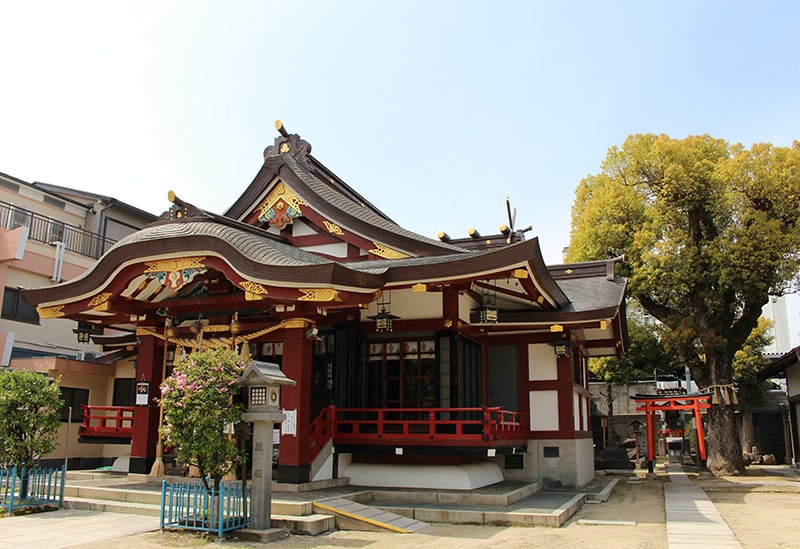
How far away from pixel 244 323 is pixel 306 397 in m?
2.56

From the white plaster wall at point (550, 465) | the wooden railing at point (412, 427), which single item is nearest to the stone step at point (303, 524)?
the wooden railing at point (412, 427)

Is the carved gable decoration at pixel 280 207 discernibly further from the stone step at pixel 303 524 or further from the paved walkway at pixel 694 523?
the paved walkway at pixel 694 523

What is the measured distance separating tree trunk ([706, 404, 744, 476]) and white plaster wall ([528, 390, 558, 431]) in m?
11.4

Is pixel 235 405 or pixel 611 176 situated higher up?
pixel 611 176

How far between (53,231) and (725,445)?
26.2m

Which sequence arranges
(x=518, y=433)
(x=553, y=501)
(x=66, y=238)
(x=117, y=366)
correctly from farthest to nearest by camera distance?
(x=66, y=238)
(x=117, y=366)
(x=518, y=433)
(x=553, y=501)

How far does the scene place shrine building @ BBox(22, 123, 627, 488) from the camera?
45.1 feet

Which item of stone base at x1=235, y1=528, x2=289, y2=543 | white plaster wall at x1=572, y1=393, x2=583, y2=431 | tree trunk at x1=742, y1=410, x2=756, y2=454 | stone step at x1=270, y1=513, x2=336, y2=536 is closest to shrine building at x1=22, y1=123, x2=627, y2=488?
white plaster wall at x1=572, y1=393, x2=583, y2=431

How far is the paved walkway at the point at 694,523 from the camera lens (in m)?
10.9

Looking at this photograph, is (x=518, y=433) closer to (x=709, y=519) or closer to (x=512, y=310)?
(x=512, y=310)

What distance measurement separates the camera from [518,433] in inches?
675

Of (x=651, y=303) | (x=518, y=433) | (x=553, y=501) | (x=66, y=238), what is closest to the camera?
(x=553, y=501)

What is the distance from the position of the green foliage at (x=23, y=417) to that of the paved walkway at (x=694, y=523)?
1111 cm

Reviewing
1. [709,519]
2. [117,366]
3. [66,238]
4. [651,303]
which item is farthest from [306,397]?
[651,303]
